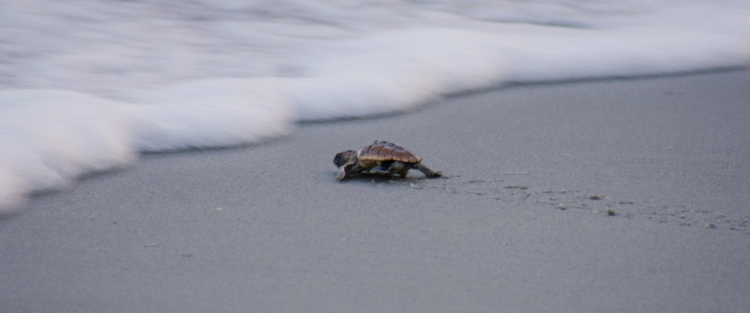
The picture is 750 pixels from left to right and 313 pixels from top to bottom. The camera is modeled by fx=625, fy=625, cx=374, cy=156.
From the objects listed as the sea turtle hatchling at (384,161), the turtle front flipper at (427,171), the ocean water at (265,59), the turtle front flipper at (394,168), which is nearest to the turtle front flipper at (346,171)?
the sea turtle hatchling at (384,161)

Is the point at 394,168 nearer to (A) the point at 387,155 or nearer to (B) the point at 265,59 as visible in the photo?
(A) the point at 387,155

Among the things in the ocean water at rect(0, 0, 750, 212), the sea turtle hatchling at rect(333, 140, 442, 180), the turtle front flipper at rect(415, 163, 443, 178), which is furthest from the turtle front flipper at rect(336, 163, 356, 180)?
the ocean water at rect(0, 0, 750, 212)

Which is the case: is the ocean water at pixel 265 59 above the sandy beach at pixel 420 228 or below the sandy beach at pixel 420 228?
above

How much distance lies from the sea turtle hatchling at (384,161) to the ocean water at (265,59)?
805 mm

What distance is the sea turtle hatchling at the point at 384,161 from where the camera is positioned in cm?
251

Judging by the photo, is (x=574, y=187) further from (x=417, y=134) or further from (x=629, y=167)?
(x=417, y=134)

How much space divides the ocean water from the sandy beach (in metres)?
0.26

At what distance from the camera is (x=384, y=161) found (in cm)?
253

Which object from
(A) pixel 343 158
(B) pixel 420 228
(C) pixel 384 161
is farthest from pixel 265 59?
(B) pixel 420 228

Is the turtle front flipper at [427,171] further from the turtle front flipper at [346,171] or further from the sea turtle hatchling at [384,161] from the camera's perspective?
the turtle front flipper at [346,171]

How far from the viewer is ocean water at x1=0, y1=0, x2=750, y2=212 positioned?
10.1 ft

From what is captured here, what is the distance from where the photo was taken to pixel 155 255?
1898mm

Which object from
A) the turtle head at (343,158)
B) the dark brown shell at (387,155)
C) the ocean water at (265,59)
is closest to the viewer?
the dark brown shell at (387,155)

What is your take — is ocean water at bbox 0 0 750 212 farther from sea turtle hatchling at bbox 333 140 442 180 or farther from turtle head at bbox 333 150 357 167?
sea turtle hatchling at bbox 333 140 442 180
